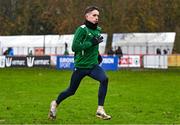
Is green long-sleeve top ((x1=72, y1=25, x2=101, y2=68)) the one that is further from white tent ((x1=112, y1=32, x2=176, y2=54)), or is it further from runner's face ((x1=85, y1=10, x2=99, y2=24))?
white tent ((x1=112, y1=32, x2=176, y2=54))

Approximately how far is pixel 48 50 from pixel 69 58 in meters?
17.4

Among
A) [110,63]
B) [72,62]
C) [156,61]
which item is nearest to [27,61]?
[72,62]

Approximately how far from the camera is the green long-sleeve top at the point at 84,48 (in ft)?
33.4

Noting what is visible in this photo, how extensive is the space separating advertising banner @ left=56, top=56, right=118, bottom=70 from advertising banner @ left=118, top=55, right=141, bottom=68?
2.44m

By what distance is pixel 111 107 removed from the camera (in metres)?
13.7

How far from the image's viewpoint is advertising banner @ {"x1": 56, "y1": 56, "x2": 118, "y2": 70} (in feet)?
139

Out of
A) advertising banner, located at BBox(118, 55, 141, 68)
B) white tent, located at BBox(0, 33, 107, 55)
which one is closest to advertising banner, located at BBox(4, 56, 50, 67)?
advertising banner, located at BBox(118, 55, 141, 68)

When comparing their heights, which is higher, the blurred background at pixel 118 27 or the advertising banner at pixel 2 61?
the blurred background at pixel 118 27

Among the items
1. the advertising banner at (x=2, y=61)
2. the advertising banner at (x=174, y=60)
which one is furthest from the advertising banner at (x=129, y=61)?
the advertising banner at (x=2, y=61)

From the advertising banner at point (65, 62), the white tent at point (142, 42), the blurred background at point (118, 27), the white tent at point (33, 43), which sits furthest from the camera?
the white tent at point (33, 43)

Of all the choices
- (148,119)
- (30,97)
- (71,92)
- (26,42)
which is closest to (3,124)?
(71,92)

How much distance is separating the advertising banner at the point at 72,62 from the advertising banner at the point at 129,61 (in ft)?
7.99

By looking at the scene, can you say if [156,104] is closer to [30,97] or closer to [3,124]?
[30,97]

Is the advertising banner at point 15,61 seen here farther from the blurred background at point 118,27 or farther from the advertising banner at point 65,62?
the blurred background at point 118,27
